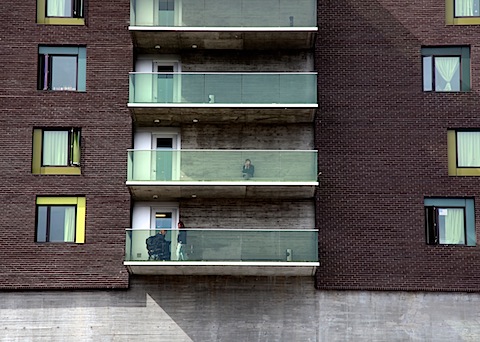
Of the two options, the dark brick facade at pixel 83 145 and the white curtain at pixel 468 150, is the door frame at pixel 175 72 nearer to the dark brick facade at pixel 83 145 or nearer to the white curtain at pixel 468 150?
the dark brick facade at pixel 83 145

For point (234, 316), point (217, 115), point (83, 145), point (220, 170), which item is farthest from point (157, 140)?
point (234, 316)

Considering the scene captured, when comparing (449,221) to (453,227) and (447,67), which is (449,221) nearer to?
(453,227)

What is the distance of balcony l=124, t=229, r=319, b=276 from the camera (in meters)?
33.1

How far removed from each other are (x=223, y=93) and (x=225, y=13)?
2562 mm

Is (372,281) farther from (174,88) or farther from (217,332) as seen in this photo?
(174,88)

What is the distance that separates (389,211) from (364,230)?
1013 mm

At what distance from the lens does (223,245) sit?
33250mm

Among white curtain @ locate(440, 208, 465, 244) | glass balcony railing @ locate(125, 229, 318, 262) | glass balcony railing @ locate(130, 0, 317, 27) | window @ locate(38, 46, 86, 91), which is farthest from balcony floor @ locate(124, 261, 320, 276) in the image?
glass balcony railing @ locate(130, 0, 317, 27)

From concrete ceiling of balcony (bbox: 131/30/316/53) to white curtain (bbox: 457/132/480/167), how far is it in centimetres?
583

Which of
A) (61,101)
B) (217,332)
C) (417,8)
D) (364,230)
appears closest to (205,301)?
(217,332)

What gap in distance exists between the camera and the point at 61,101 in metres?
34.9

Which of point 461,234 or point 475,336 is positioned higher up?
point 461,234

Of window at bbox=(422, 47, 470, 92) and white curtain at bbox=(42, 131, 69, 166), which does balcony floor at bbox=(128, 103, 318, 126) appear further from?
window at bbox=(422, 47, 470, 92)

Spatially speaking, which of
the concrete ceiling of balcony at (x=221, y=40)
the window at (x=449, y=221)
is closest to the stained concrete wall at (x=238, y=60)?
A: the concrete ceiling of balcony at (x=221, y=40)
